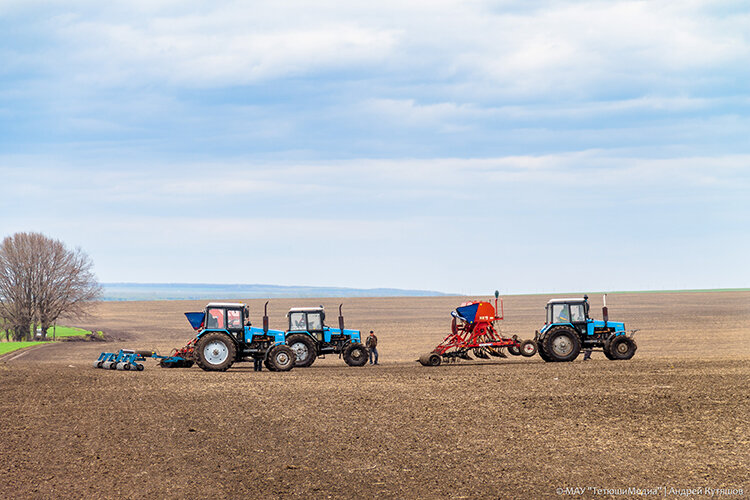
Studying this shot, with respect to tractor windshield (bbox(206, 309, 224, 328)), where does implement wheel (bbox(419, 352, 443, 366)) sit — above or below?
below

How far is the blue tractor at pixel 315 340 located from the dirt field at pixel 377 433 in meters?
3.98

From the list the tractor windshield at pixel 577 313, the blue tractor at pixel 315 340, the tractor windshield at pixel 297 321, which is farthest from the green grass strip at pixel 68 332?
the tractor windshield at pixel 577 313

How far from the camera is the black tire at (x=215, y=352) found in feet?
96.3

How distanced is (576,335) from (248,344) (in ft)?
44.1

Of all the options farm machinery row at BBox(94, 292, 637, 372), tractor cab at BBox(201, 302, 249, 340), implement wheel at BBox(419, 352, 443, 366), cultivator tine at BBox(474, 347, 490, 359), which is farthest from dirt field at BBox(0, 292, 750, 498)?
cultivator tine at BBox(474, 347, 490, 359)

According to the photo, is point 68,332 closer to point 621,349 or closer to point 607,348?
point 607,348

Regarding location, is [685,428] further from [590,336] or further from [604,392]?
[590,336]

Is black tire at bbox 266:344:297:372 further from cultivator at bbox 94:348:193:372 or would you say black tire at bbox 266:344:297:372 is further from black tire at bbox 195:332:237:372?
cultivator at bbox 94:348:193:372

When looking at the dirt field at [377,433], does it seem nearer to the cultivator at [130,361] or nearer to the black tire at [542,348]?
the cultivator at [130,361]

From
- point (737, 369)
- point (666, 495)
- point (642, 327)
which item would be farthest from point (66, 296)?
point (666, 495)

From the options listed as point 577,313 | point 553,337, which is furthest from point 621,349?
point 553,337

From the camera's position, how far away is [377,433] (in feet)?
53.8

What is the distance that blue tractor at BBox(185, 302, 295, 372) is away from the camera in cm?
2944

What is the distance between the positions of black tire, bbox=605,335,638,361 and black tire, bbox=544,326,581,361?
134 centimetres
